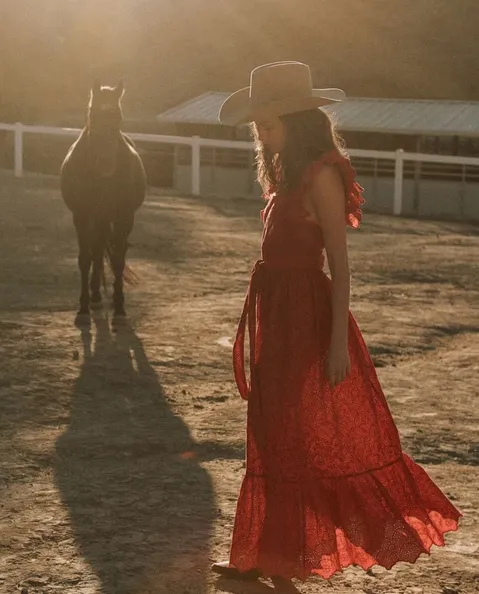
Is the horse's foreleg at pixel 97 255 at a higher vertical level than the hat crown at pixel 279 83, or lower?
lower

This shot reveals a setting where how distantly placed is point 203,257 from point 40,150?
2348cm

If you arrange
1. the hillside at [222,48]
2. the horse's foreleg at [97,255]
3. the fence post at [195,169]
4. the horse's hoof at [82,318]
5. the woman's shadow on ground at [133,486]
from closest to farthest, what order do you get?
the woman's shadow on ground at [133,486] < the horse's hoof at [82,318] < the horse's foreleg at [97,255] < the fence post at [195,169] < the hillside at [222,48]

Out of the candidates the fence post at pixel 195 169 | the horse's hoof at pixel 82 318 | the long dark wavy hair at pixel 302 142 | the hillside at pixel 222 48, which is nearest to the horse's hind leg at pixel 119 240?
the horse's hoof at pixel 82 318

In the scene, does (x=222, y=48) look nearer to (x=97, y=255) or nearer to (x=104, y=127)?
(x=97, y=255)

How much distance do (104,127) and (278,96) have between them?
5.61 metres

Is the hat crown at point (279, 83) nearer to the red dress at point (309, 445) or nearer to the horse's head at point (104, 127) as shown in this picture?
the red dress at point (309, 445)

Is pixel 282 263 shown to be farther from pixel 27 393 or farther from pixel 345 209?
pixel 27 393

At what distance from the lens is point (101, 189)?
394 inches

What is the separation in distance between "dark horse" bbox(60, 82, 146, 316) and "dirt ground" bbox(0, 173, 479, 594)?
43cm

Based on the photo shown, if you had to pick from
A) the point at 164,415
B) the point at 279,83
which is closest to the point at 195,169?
the point at 164,415

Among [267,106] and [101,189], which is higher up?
[267,106]

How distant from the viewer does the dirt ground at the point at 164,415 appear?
179 inches

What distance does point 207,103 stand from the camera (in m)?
32.6

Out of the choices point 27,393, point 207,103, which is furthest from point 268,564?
point 207,103
